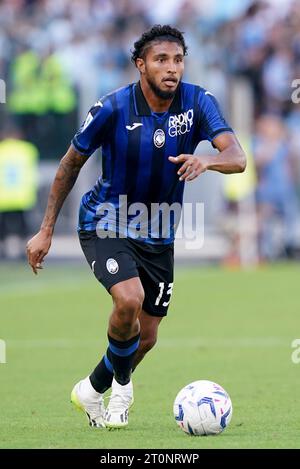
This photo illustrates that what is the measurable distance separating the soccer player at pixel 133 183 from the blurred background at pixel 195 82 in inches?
528

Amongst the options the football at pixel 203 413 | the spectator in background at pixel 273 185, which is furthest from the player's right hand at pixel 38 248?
the spectator in background at pixel 273 185

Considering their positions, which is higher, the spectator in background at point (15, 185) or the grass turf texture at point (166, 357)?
the spectator in background at point (15, 185)

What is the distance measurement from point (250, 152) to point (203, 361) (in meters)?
10.8

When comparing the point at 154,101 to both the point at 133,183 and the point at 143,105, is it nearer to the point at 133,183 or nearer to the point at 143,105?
the point at 143,105

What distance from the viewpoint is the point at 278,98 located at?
71.5 ft

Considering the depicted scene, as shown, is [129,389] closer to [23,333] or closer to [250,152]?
[23,333]

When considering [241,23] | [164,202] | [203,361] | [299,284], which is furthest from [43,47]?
[164,202]

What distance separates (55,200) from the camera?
743 cm

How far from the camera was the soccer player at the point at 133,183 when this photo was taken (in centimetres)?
723

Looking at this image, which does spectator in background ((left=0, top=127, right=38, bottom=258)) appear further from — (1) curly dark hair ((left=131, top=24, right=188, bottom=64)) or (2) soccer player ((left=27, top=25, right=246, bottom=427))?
(1) curly dark hair ((left=131, top=24, right=188, bottom=64))

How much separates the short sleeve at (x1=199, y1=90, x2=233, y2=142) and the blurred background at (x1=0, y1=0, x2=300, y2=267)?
1342 centimetres

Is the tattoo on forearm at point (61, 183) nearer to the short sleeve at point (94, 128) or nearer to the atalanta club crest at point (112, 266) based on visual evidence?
the short sleeve at point (94, 128)

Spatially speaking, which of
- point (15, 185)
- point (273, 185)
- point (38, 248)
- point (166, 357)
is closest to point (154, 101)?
point (38, 248)
